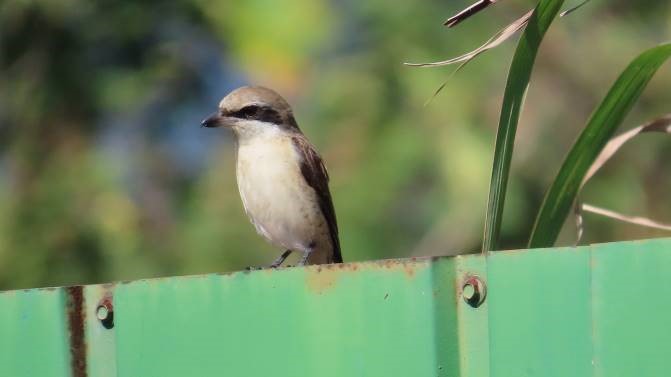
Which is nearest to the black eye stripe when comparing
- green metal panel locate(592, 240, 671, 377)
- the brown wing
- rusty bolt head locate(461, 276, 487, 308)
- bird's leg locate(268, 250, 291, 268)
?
the brown wing

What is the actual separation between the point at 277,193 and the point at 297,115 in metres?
0.62

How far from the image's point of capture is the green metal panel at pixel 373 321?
1962 mm

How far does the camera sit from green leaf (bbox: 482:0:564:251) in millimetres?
2764

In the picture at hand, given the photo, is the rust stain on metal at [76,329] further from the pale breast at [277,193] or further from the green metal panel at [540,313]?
the pale breast at [277,193]

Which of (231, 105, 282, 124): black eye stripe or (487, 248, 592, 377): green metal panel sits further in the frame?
(231, 105, 282, 124): black eye stripe

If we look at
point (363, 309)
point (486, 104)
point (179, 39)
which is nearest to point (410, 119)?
point (486, 104)

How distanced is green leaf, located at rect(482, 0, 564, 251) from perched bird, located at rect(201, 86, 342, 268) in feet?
7.72

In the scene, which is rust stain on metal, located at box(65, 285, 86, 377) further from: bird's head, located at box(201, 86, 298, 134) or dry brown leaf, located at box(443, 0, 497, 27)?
bird's head, located at box(201, 86, 298, 134)

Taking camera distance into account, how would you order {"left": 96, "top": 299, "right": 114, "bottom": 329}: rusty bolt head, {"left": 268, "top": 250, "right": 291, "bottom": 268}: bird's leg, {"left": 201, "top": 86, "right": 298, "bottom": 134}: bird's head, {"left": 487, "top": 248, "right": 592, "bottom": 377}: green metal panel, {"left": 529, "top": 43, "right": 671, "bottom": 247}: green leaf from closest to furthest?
{"left": 487, "top": 248, "right": 592, "bottom": 377}: green metal panel
{"left": 96, "top": 299, "right": 114, "bottom": 329}: rusty bolt head
{"left": 529, "top": 43, "right": 671, "bottom": 247}: green leaf
{"left": 201, "top": 86, "right": 298, "bottom": 134}: bird's head
{"left": 268, "top": 250, "right": 291, "bottom": 268}: bird's leg

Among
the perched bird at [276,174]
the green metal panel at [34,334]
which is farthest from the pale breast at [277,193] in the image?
the green metal panel at [34,334]

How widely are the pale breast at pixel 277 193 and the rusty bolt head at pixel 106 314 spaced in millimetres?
2330

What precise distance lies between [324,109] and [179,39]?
1.02 meters

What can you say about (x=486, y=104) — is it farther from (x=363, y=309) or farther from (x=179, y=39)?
(x=363, y=309)

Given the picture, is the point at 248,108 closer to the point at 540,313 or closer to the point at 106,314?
the point at 106,314
